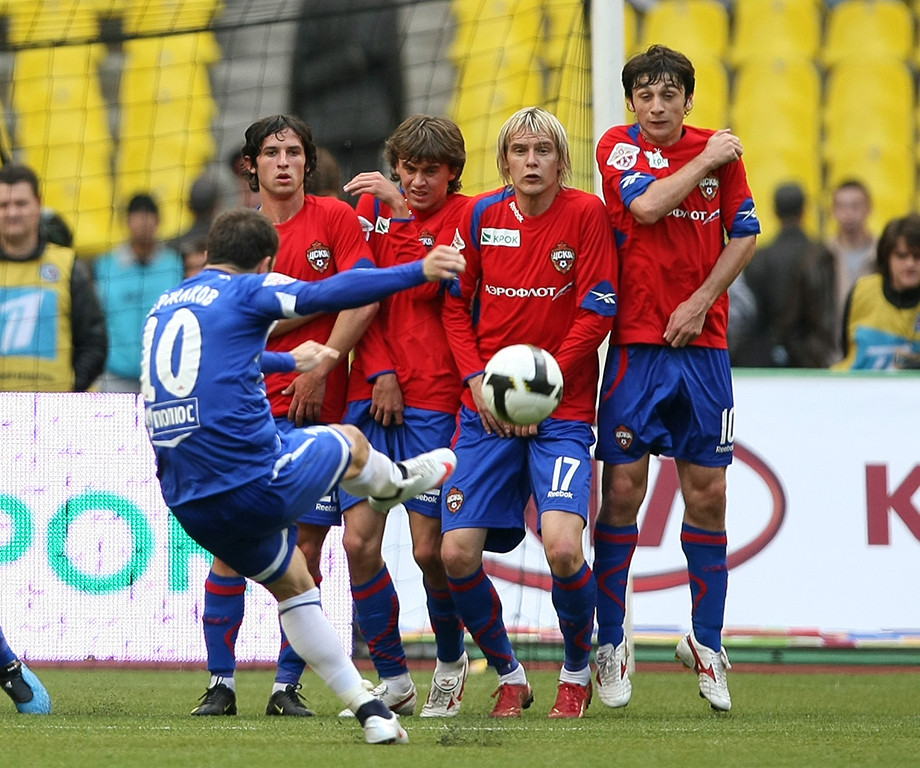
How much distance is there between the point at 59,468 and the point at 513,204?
314 centimetres

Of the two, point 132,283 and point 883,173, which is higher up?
point 883,173

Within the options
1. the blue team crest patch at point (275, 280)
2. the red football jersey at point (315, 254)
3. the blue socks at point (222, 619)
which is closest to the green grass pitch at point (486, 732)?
the blue socks at point (222, 619)

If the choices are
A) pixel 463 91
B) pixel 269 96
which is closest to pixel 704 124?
pixel 463 91

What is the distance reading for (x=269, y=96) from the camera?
1140 centimetres

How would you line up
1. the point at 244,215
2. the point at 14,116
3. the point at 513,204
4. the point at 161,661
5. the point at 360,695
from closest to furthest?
the point at 360,695, the point at 244,215, the point at 513,204, the point at 161,661, the point at 14,116

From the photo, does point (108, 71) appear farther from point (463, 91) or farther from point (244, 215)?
point (244, 215)

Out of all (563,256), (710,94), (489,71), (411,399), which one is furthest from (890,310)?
(411,399)

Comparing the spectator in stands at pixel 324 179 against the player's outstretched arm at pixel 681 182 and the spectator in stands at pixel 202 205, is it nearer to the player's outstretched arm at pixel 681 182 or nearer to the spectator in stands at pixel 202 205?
the player's outstretched arm at pixel 681 182

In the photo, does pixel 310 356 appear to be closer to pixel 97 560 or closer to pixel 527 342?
pixel 527 342

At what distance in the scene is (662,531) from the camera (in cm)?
782

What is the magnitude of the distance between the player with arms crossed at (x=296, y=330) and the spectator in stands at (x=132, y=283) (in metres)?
3.41

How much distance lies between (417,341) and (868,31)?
7471mm

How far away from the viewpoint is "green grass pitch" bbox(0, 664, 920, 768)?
402 centimetres

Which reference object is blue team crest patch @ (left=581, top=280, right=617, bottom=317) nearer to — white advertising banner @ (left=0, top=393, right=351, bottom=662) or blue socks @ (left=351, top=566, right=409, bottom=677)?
blue socks @ (left=351, top=566, right=409, bottom=677)
